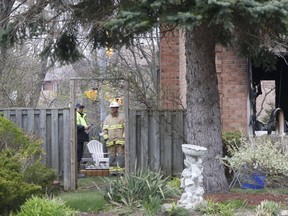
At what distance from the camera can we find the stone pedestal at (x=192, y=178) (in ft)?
26.7

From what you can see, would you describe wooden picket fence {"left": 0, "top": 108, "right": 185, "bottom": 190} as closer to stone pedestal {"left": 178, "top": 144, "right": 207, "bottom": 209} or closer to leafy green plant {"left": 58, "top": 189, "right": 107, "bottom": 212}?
leafy green plant {"left": 58, "top": 189, "right": 107, "bottom": 212}

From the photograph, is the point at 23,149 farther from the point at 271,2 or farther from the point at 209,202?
the point at 271,2

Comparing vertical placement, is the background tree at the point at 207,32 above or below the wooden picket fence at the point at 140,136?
above

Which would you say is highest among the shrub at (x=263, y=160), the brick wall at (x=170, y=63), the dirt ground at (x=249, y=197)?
the brick wall at (x=170, y=63)

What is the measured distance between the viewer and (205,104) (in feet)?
32.5

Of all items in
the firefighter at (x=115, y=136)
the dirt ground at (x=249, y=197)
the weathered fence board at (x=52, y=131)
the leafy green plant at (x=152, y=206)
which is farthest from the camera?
the firefighter at (x=115, y=136)

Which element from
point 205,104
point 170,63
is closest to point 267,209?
point 205,104

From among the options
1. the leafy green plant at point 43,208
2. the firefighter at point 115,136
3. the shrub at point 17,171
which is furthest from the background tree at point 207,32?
the firefighter at point 115,136

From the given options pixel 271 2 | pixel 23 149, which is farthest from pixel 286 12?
pixel 23 149

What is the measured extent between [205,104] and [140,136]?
105 inches

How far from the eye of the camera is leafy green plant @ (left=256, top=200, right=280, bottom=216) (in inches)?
307

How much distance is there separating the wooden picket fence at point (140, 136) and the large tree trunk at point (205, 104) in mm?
2154

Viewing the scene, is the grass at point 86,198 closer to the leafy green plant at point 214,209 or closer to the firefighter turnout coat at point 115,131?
the firefighter turnout coat at point 115,131

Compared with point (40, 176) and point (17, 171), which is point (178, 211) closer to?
point (17, 171)
